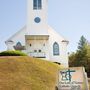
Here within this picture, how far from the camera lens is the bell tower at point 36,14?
173 feet

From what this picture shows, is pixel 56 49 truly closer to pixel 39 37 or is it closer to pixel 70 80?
pixel 39 37

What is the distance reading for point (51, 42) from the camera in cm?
5309

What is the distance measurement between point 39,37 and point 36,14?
4.14m

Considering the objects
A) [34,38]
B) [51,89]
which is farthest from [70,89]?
[34,38]

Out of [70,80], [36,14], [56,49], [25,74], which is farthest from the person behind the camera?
[36,14]

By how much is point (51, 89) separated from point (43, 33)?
2984 centimetres

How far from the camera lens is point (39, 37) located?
51.5 meters

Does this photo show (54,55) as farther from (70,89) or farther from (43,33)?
(70,89)

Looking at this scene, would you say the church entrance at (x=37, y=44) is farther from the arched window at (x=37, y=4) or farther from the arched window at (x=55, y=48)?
the arched window at (x=37, y=4)

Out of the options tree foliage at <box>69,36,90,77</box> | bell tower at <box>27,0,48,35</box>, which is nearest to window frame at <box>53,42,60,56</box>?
bell tower at <box>27,0,48,35</box>

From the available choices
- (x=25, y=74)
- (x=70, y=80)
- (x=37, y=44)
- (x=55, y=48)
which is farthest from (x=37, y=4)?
(x=70, y=80)

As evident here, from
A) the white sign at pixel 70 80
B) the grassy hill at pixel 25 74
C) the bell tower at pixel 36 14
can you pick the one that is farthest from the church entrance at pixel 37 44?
the white sign at pixel 70 80

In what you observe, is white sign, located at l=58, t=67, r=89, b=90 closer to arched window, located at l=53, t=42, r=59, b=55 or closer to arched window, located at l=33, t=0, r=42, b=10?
arched window, located at l=53, t=42, r=59, b=55

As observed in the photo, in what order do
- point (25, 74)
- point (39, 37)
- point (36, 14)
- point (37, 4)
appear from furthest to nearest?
1. point (37, 4)
2. point (36, 14)
3. point (39, 37)
4. point (25, 74)
